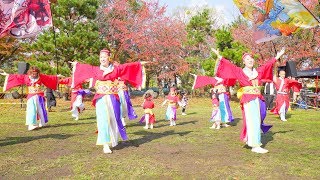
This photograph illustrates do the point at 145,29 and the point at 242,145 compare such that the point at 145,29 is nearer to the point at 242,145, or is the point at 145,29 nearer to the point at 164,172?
the point at 242,145

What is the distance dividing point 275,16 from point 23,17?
6550 millimetres

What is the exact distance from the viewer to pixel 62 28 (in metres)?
22.9

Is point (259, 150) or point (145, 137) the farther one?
point (145, 137)

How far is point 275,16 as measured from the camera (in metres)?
9.20

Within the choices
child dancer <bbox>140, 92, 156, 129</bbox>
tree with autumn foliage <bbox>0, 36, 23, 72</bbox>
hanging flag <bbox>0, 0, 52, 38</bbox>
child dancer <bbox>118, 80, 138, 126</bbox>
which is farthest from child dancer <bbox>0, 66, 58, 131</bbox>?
tree with autumn foliage <bbox>0, 36, 23, 72</bbox>

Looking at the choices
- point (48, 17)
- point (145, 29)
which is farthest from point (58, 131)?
point (145, 29)

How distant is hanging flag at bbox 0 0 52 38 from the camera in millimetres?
7578

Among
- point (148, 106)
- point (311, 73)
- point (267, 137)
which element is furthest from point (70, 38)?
point (267, 137)

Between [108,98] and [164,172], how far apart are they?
2374 mm

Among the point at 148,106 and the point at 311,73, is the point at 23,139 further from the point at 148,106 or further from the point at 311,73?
the point at 311,73

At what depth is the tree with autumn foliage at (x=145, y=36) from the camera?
94.0 feet

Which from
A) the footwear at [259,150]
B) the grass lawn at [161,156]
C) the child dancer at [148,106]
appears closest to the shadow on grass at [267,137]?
the grass lawn at [161,156]

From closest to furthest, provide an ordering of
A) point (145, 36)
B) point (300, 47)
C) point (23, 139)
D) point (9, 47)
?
1. point (23, 139)
2. point (9, 47)
3. point (300, 47)
4. point (145, 36)

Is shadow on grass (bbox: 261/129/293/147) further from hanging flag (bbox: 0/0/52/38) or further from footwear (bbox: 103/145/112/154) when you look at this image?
hanging flag (bbox: 0/0/52/38)
